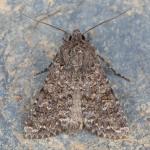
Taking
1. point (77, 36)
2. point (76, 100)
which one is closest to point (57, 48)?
point (77, 36)

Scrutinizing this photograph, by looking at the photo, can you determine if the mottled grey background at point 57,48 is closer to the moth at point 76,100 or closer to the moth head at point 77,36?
the moth at point 76,100

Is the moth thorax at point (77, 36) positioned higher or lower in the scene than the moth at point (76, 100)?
higher

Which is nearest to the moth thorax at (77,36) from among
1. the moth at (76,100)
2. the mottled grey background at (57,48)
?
the moth at (76,100)

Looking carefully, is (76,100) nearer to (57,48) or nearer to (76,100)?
(76,100)

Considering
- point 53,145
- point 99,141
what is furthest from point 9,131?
point 99,141

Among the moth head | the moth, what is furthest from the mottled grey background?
the moth head

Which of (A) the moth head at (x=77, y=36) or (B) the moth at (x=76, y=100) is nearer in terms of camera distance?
(B) the moth at (x=76, y=100)

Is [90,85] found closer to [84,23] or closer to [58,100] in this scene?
[58,100]
